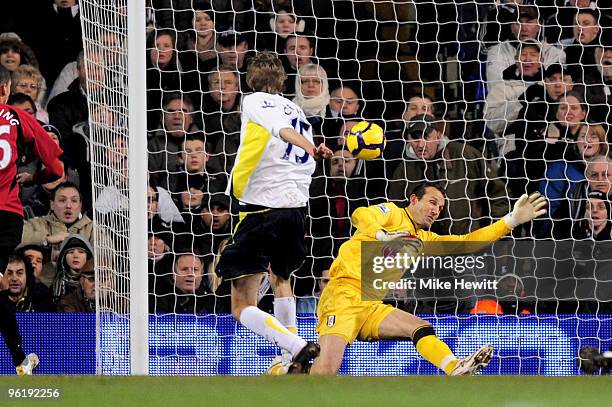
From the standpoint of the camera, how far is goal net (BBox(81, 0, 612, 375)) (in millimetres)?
6598

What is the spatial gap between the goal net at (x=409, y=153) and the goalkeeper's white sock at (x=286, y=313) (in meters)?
0.20

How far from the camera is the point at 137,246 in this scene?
5.76 meters

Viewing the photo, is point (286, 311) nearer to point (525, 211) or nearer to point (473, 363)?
point (473, 363)

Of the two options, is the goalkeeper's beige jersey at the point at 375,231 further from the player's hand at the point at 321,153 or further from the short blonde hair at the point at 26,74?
the short blonde hair at the point at 26,74

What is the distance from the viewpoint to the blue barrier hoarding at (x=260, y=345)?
6512 mm

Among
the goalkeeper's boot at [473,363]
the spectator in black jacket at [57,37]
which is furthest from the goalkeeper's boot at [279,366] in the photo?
the spectator in black jacket at [57,37]

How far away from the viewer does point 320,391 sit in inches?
212

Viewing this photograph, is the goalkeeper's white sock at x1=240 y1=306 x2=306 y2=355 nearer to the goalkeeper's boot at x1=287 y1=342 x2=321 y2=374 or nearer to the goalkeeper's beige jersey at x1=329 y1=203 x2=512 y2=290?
the goalkeeper's boot at x1=287 y1=342 x2=321 y2=374

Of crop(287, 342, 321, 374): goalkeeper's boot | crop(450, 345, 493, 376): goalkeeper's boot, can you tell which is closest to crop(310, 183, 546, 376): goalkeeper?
crop(450, 345, 493, 376): goalkeeper's boot

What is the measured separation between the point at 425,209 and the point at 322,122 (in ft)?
2.56

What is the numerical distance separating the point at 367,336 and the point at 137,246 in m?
1.40

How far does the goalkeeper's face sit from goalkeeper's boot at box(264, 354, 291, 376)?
983 millimetres

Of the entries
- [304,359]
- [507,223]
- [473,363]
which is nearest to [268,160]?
[304,359]

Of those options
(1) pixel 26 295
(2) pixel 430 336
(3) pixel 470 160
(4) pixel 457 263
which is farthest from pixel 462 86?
(1) pixel 26 295
